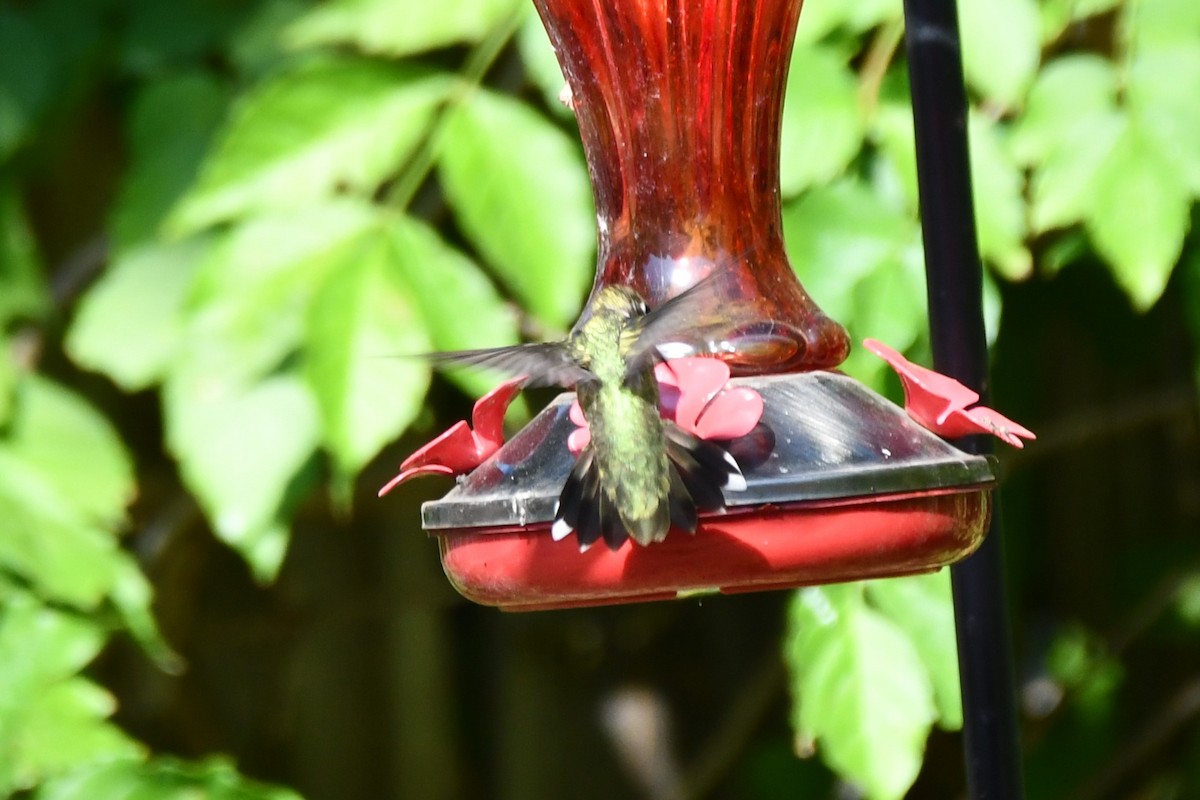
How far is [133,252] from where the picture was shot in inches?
84.7

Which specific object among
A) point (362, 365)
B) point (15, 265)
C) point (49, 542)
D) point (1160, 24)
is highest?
point (1160, 24)

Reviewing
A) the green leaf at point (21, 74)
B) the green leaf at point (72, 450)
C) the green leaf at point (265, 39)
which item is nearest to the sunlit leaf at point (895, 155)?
the green leaf at point (265, 39)

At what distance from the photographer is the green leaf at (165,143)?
2.20 m

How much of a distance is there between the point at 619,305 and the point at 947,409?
30 centimetres

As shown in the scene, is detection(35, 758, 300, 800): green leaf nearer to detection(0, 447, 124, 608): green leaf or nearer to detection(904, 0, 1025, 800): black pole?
detection(0, 447, 124, 608): green leaf

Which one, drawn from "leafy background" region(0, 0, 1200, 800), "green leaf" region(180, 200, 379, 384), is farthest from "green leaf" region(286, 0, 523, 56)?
"green leaf" region(180, 200, 379, 384)

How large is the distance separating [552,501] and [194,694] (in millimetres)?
1944

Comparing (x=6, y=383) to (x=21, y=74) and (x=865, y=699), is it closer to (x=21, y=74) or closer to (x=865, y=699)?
(x=21, y=74)

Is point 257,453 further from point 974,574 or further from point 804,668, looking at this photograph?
point 974,574

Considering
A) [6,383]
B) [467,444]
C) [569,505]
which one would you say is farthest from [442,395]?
[569,505]

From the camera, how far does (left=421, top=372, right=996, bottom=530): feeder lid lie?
103 centimetres

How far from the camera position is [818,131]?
1648 millimetres

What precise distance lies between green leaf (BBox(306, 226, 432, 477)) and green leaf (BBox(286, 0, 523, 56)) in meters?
0.31

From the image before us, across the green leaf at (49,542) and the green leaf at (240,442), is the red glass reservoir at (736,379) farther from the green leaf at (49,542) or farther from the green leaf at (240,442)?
the green leaf at (49,542)
